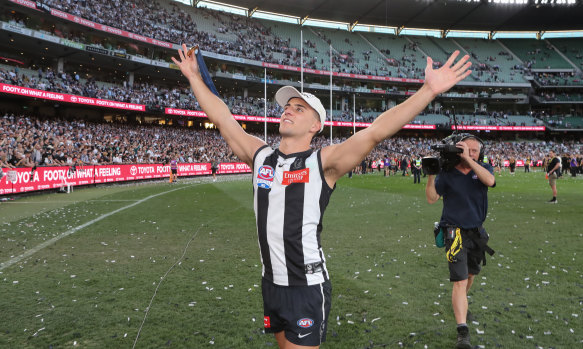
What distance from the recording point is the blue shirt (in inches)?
157

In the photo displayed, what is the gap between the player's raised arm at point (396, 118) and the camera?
6.36 feet

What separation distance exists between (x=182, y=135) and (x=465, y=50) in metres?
59.0

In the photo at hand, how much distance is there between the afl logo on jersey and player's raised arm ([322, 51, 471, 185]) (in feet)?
1.12

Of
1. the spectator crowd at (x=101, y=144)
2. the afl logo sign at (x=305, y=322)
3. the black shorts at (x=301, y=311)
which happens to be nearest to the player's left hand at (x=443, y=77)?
the black shorts at (x=301, y=311)

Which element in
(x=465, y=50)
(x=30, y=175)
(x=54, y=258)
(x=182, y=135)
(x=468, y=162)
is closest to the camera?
(x=468, y=162)

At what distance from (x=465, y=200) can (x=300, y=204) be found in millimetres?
2670

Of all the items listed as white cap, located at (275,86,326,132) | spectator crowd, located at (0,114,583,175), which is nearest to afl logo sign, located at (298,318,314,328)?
white cap, located at (275,86,326,132)

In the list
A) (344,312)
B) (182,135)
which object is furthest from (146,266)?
(182,135)

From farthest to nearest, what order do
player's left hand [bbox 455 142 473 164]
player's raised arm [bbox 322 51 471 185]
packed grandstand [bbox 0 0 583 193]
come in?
packed grandstand [bbox 0 0 583 193] < player's left hand [bbox 455 142 473 164] < player's raised arm [bbox 322 51 471 185]

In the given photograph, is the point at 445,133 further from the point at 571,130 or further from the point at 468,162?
the point at 468,162

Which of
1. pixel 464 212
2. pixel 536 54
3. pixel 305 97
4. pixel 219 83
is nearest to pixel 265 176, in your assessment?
pixel 305 97

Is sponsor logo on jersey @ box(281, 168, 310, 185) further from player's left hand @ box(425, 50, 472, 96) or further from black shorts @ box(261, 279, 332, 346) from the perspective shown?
player's left hand @ box(425, 50, 472, 96)

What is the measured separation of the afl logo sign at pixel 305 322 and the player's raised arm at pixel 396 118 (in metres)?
0.87

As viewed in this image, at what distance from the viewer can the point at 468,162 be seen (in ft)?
12.2
